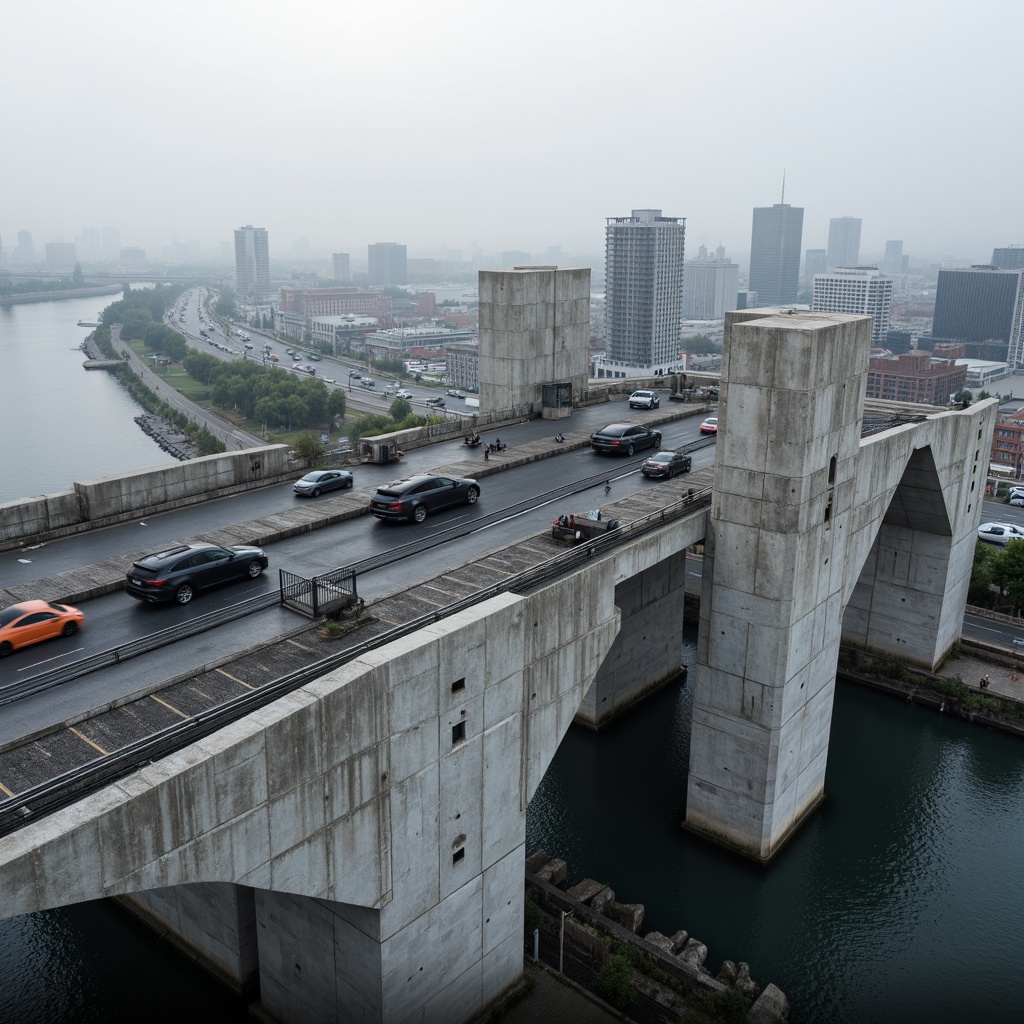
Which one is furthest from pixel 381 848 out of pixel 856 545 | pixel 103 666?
pixel 856 545

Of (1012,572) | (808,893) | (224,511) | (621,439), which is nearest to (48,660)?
(224,511)

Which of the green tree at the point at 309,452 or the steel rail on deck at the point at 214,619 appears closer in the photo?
the steel rail on deck at the point at 214,619

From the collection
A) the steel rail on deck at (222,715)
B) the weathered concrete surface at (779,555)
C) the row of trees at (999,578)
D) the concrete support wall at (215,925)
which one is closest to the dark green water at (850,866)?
the weathered concrete surface at (779,555)

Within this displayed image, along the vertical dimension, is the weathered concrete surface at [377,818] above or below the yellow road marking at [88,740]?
below

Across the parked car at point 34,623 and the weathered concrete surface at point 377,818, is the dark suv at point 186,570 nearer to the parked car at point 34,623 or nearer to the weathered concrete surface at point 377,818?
the parked car at point 34,623

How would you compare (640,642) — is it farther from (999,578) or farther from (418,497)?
(999,578)

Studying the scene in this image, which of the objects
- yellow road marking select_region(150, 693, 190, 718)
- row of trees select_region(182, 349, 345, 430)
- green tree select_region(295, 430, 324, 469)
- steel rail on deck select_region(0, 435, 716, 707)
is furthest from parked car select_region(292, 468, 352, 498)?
row of trees select_region(182, 349, 345, 430)

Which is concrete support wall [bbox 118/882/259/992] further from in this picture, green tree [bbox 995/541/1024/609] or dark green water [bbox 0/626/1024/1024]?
green tree [bbox 995/541/1024/609]
